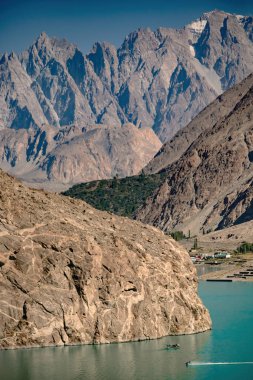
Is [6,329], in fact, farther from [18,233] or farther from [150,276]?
[150,276]

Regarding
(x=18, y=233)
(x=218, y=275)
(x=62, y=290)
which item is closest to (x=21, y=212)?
(x=18, y=233)

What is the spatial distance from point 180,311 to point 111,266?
8452mm

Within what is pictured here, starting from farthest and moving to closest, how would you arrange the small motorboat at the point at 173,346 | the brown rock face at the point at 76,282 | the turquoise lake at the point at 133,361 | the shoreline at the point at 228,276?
the shoreline at the point at 228,276
the small motorboat at the point at 173,346
the brown rock face at the point at 76,282
the turquoise lake at the point at 133,361

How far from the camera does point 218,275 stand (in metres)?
187

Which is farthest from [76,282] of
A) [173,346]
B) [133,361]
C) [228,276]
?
[228,276]

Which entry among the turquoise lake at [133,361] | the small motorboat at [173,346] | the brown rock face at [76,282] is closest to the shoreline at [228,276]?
the brown rock face at [76,282]

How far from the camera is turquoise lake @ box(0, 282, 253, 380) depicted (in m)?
80.2

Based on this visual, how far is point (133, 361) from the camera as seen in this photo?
83.1 m

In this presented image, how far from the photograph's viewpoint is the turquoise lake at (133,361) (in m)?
80.2

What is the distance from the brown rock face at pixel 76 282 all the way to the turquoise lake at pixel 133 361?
50.1 inches

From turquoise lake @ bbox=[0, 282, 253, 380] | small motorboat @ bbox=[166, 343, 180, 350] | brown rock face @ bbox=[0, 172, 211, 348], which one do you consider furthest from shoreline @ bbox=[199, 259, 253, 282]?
small motorboat @ bbox=[166, 343, 180, 350]

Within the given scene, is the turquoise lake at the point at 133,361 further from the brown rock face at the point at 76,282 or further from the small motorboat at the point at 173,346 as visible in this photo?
the brown rock face at the point at 76,282

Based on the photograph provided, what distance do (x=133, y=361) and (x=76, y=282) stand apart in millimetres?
8408

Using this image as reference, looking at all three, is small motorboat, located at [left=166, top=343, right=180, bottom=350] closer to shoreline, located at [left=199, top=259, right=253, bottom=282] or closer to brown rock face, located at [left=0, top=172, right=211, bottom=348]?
brown rock face, located at [left=0, top=172, right=211, bottom=348]
